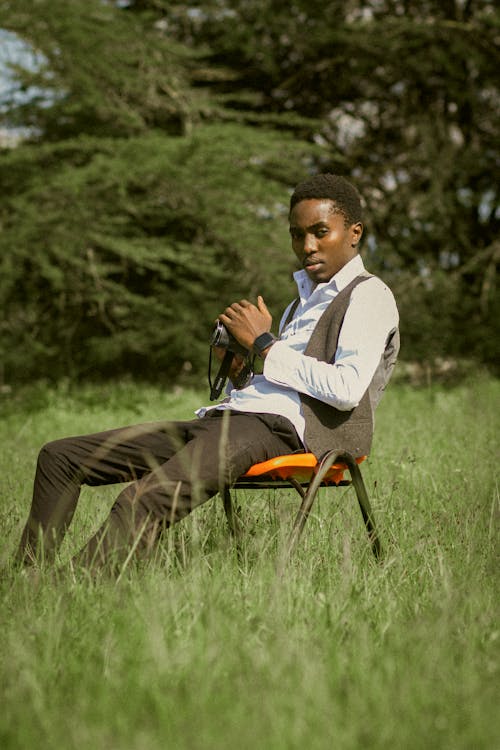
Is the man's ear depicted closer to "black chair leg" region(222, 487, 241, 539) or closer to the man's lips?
the man's lips

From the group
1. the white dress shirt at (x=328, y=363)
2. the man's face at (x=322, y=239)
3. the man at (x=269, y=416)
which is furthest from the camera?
the man's face at (x=322, y=239)

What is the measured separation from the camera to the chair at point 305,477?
2736mm

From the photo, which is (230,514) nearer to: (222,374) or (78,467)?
(222,374)

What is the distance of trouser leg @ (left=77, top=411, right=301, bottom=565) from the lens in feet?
8.33

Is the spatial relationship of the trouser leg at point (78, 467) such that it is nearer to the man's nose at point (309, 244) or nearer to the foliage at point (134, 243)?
the man's nose at point (309, 244)

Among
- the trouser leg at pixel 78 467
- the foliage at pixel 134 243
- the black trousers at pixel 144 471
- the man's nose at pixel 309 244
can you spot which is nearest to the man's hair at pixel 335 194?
the man's nose at pixel 309 244

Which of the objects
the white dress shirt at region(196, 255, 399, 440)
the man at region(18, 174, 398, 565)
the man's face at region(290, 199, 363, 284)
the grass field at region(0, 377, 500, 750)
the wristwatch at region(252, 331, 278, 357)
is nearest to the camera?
the grass field at region(0, 377, 500, 750)

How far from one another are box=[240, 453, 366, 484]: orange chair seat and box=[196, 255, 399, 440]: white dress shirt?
10cm

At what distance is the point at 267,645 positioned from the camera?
2141mm

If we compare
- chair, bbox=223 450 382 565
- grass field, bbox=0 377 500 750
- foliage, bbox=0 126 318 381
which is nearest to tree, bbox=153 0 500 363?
foliage, bbox=0 126 318 381

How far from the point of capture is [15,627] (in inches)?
89.4

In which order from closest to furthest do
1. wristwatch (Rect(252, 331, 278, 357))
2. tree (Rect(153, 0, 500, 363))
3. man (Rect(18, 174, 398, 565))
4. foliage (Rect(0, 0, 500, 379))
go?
1. man (Rect(18, 174, 398, 565))
2. wristwatch (Rect(252, 331, 278, 357))
3. foliage (Rect(0, 0, 500, 379))
4. tree (Rect(153, 0, 500, 363))

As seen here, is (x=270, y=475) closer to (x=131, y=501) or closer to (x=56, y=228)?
(x=131, y=501)

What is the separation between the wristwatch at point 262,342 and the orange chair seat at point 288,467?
365mm
